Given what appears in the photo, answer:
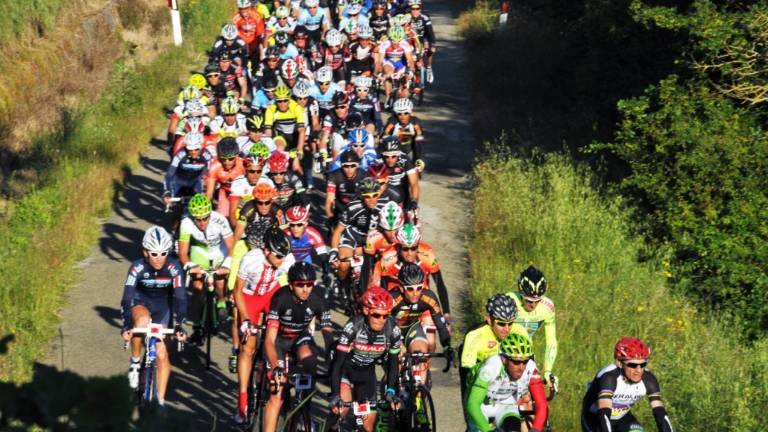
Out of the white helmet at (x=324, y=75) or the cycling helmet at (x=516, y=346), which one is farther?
the white helmet at (x=324, y=75)

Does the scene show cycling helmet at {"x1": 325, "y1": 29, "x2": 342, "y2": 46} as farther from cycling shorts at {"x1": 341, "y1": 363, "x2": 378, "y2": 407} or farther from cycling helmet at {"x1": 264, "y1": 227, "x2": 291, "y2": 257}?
cycling shorts at {"x1": 341, "y1": 363, "x2": 378, "y2": 407}

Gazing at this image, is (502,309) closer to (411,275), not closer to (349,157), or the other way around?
(411,275)

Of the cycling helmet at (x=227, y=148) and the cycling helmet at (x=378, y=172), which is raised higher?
the cycling helmet at (x=227, y=148)

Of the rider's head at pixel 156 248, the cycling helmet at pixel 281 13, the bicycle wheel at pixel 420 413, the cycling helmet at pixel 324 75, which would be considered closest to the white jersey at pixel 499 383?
the bicycle wheel at pixel 420 413

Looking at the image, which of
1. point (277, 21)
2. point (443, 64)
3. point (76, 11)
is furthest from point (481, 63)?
point (76, 11)

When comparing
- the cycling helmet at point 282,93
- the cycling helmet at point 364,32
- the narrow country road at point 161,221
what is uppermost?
the cycling helmet at point 282,93

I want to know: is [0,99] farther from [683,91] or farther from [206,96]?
[683,91]

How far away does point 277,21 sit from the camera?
27984 mm

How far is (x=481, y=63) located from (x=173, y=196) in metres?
16.5

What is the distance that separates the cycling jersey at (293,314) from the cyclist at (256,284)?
65cm

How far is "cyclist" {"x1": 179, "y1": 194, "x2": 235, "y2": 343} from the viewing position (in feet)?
47.5

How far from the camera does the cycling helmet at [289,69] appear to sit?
21031mm

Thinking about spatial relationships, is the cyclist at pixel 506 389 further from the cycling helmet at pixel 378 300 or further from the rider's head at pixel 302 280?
the rider's head at pixel 302 280

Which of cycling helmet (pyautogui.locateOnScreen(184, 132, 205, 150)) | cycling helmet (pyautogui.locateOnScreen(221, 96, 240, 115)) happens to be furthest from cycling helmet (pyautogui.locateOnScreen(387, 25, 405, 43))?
cycling helmet (pyautogui.locateOnScreen(184, 132, 205, 150))
